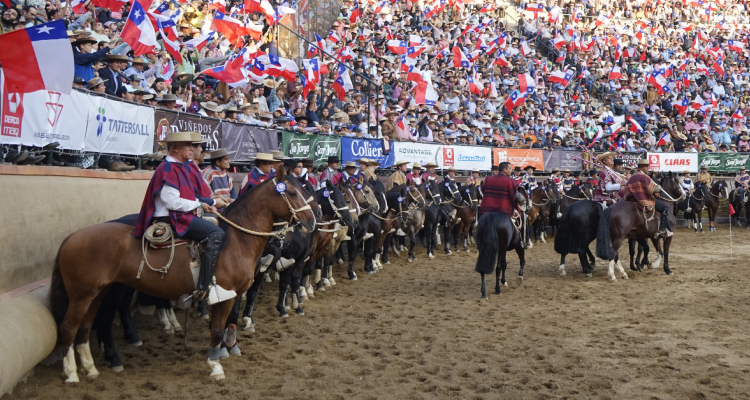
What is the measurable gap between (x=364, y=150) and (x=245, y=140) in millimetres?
5337

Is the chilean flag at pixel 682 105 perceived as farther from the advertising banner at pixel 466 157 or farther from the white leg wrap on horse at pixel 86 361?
the white leg wrap on horse at pixel 86 361

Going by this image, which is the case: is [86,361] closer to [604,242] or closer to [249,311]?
[249,311]

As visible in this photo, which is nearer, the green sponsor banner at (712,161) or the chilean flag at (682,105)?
the green sponsor banner at (712,161)

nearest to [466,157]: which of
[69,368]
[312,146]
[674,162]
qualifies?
[312,146]

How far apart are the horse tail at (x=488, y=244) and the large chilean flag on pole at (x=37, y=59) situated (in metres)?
7.16

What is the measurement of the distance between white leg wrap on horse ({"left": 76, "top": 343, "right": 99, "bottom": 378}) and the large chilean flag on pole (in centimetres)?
261

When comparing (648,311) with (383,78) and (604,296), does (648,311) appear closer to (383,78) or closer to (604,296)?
(604,296)

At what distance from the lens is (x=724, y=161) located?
3014 centimetres

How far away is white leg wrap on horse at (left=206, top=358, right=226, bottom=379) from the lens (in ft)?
21.9

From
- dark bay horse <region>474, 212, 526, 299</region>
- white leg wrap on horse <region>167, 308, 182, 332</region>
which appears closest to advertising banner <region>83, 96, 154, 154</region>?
white leg wrap on horse <region>167, 308, 182, 332</region>

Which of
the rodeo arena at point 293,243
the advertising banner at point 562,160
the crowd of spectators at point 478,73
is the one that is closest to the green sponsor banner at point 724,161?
the crowd of spectators at point 478,73

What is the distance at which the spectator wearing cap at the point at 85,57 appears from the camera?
10250mm

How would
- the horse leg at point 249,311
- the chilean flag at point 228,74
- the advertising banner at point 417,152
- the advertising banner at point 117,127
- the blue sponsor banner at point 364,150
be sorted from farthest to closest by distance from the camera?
the advertising banner at point 417,152
the blue sponsor banner at point 364,150
the chilean flag at point 228,74
the advertising banner at point 117,127
the horse leg at point 249,311

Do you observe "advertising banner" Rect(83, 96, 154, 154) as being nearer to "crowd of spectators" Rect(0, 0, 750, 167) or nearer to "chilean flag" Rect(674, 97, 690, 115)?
"crowd of spectators" Rect(0, 0, 750, 167)
